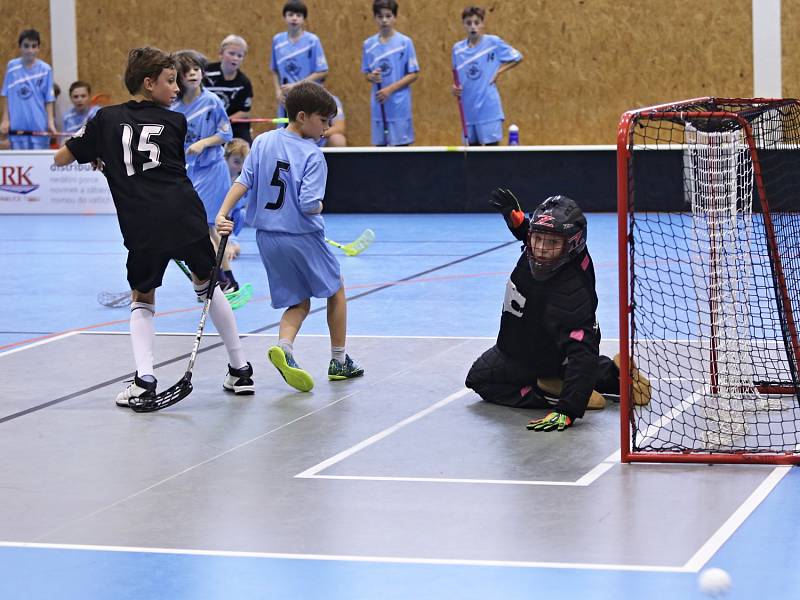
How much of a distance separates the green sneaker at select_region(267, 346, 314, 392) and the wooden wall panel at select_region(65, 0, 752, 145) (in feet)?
41.7

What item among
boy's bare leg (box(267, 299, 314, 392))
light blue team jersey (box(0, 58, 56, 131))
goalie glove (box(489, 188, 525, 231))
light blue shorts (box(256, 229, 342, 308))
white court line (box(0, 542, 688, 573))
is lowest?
white court line (box(0, 542, 688, 573))

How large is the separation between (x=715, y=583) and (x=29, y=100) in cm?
1690

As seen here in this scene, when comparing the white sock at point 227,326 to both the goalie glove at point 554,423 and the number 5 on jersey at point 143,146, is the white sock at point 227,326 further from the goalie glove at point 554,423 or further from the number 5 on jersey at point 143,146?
the goalie glove at point 554,423

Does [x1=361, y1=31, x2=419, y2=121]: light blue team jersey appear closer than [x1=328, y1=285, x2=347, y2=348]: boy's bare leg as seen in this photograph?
No

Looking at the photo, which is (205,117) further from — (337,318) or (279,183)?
(337,318)

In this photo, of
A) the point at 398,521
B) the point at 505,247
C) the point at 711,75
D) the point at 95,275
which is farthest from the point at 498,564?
the point at 711,75

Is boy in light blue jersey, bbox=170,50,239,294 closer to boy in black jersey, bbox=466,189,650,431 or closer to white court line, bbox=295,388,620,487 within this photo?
boy in black jersey, bbox=466,189,650,431

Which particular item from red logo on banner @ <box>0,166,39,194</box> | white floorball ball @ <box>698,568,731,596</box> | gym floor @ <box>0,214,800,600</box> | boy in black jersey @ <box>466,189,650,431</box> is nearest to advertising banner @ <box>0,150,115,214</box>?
red logo on banner @ <box>0,166,39,194</box>

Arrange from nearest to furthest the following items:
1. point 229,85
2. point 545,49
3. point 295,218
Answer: point 295,218 → point 229,85 → point 545,49

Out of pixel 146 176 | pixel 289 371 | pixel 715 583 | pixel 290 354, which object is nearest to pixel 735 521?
pixel 715 583

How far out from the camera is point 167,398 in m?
6.22

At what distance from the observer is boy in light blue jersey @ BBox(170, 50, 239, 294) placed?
31.8ft

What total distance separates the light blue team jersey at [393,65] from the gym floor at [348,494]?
384 inches

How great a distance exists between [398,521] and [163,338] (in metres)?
4.02
